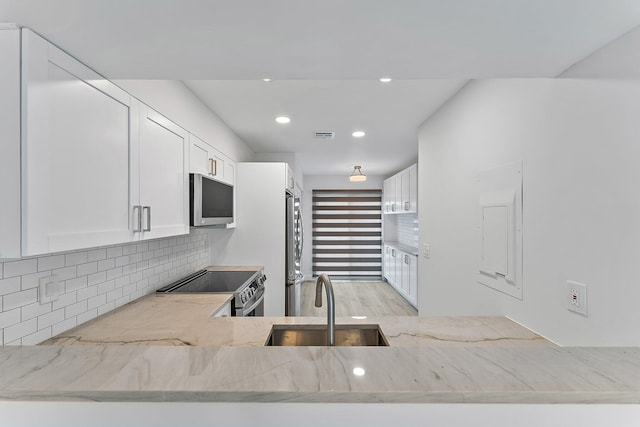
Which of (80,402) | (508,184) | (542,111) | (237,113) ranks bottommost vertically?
(80,402)

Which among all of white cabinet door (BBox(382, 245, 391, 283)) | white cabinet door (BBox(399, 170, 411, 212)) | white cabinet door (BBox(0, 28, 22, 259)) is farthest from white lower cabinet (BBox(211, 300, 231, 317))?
white cabinet door (BBox(382, 245, 391, 283))

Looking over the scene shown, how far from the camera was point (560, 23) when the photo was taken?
980 mm

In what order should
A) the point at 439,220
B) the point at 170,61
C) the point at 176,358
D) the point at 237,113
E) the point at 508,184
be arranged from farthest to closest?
the point at 237,113 < the point at 439,220 < the point at 508,184 < the point at 170,61 < the point at 176,358

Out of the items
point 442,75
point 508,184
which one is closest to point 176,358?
point 442,75

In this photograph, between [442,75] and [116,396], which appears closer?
[116,396]

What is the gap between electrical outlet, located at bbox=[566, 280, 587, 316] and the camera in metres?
1.22

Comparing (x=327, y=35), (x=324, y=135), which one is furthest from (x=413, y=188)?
(x=327, y=35)

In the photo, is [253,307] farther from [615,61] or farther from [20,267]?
[615,61]

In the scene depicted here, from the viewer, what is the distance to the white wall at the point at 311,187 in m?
7.45

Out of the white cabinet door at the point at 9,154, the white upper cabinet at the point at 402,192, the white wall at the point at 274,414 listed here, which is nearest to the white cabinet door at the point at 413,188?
the white upper cabinet at the point at 402,192

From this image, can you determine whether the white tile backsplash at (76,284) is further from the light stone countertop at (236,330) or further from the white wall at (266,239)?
the white wall at (266,239)

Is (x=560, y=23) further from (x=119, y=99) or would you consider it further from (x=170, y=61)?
(x=119, y=99)

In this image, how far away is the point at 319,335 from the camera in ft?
5.17

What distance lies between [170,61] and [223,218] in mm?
1795
